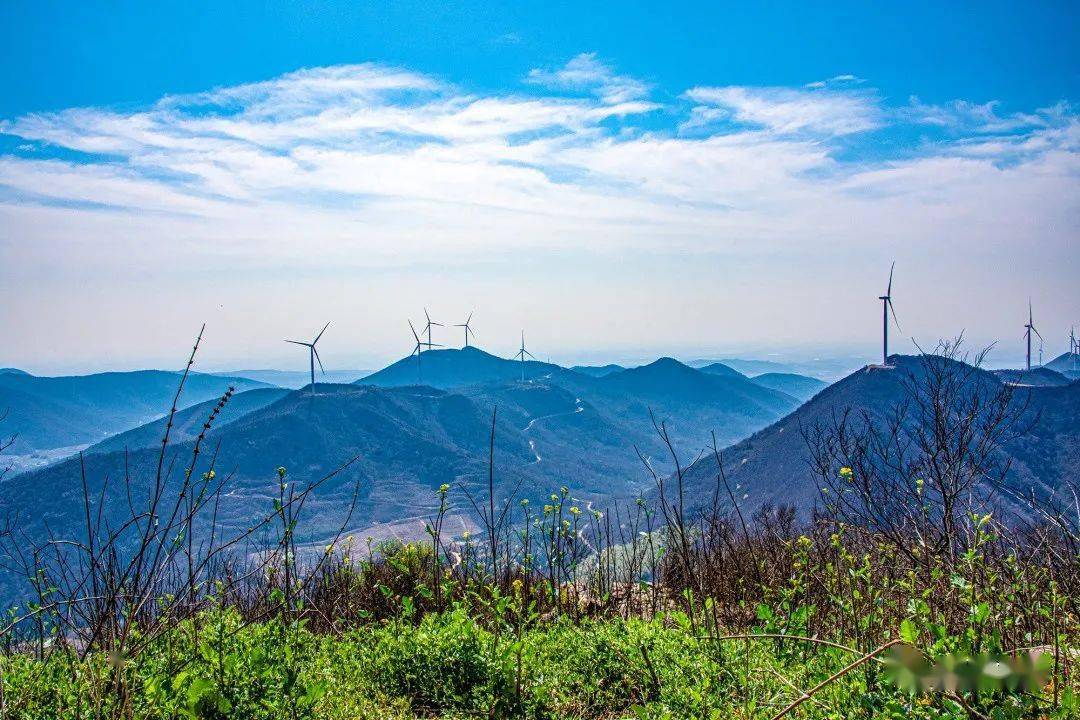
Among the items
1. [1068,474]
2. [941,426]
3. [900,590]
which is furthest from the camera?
[1068,474]

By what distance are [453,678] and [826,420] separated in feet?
243

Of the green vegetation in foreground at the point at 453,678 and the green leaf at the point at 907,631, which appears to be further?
the green vegetation in foreground at the point at 453,678

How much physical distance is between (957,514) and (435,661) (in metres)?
6.29

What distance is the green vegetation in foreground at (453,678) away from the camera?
4.37 m

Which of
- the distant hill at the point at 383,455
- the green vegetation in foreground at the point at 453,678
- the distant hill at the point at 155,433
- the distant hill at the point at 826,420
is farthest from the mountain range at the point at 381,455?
the green vegetation in foreground at the point at 453,678

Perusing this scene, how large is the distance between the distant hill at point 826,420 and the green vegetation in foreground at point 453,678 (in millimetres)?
50014

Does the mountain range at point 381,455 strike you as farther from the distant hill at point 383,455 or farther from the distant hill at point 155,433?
the distant hill at point 155,433

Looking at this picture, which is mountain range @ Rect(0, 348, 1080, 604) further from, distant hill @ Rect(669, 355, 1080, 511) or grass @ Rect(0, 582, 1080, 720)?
grass @ Rect(0, 582, 1080, 720)

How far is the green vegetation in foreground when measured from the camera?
4.37 meters

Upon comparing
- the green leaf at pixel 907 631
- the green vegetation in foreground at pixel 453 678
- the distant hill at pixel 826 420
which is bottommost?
the distant hill at pixel 826 420

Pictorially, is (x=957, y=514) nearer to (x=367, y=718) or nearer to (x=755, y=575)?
(x=755, y=575)

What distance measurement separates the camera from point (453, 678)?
17.4 feet

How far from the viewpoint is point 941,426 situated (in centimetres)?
744

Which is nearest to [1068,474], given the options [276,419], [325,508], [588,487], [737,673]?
[737,673]
